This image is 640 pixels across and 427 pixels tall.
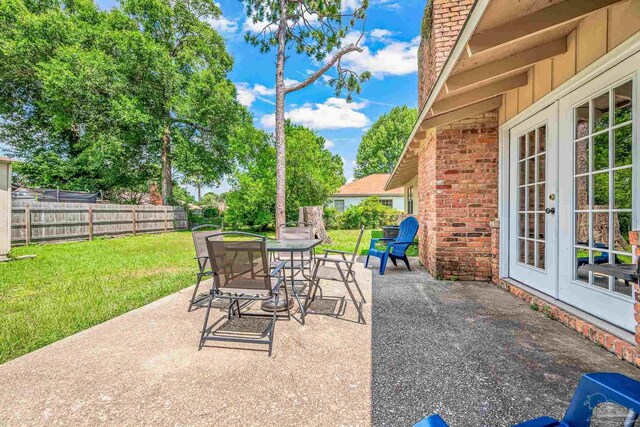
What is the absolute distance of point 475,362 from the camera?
7.30 ft

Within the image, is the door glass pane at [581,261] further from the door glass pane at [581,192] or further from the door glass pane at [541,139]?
the door glass pane at [541,139]

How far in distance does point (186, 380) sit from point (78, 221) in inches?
454

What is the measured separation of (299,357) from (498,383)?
4.57 feet

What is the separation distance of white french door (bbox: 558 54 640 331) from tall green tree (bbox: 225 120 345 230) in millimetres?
11392

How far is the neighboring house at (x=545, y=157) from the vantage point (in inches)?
89.0

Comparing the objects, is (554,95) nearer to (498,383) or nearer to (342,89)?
(498,383)

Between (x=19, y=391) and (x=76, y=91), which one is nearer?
(x=19, y=391)

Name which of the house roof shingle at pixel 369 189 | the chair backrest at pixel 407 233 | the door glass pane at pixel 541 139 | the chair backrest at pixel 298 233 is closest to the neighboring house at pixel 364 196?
the house roof shingle at pixel 369 189

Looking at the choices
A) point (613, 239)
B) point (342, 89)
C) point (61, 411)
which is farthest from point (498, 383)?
point (342, 89)

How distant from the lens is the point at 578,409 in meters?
1.05

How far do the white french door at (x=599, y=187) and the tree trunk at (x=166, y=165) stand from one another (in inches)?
718

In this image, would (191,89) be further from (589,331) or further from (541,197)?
(589,331)

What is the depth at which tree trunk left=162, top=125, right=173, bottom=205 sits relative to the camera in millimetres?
17250

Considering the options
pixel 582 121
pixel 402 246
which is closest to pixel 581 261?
pixel 582 121
